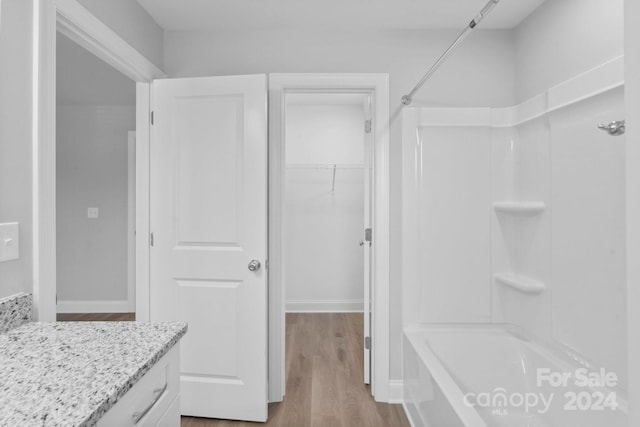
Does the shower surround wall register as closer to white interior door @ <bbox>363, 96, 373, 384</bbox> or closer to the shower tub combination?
the shower tub combination

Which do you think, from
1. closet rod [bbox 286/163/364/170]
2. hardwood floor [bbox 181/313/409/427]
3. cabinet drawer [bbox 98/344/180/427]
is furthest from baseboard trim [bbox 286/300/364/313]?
cabinet drawer [bbox 98/344/180/427]

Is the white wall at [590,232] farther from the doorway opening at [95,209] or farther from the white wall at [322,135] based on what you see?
the doorway opening at [95,209]

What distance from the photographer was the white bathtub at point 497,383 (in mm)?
1563

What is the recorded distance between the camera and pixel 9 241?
1.19m

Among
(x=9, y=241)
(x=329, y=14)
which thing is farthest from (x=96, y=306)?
(x=329, y=14)

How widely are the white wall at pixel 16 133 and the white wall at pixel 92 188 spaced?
9.69 feet

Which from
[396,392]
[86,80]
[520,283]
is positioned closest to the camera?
[520,283]

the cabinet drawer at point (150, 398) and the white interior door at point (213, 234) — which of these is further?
the white interior door at point (213, 234)

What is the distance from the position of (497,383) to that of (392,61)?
2.02 m

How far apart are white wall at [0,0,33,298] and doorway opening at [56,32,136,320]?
288cm

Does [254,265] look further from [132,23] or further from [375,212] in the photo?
[132,23]

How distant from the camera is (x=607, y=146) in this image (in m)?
1.60

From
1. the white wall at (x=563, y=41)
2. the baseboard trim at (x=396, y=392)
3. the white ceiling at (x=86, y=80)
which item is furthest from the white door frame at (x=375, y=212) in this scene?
the white ceiling at (x=86, y=80)

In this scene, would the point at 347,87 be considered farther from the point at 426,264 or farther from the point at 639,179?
the point at 639,179
